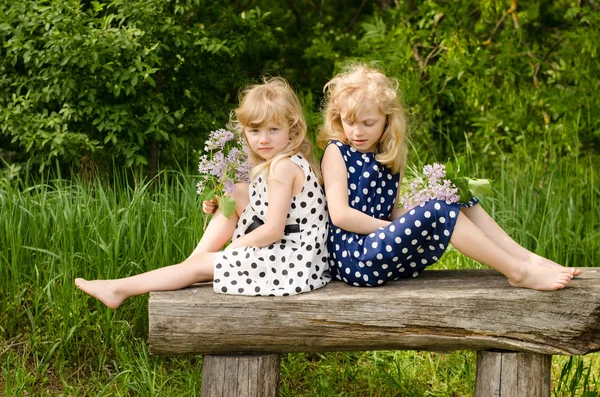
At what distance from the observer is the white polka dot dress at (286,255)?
2.97 meters

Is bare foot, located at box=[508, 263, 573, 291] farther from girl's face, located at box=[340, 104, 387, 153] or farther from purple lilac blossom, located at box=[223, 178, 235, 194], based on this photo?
purple lilac blossom, located at box=[223, 178, 235, 194]

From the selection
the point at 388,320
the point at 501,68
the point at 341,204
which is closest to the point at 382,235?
the point at 341,204

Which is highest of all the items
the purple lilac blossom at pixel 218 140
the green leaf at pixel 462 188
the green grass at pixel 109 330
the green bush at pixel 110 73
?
the green bush at pixel 110 73

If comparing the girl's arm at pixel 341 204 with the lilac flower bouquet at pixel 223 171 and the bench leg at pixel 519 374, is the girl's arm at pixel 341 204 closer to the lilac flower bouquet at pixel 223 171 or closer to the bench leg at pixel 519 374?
the lilac flower bouquet at pixel 223 171

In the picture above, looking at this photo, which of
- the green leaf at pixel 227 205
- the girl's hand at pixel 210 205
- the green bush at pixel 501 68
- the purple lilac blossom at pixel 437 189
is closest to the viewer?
the purple lilac blossom at pixel 437 189

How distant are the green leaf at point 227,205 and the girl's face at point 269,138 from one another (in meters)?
0.21

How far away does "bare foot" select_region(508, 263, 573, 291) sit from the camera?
2.87 m

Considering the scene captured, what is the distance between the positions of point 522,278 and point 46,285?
2.16 metres

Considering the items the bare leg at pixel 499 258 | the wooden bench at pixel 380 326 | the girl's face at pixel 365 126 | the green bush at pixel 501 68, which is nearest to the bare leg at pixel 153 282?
the wooden bench at pixel 380 326

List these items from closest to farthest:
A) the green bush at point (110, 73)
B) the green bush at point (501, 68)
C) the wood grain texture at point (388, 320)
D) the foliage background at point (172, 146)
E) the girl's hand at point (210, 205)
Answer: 1. the wood grain texture at point (388, 320)
2. the girl's hand at point (210, 205)
3. the foliage background at point (172, 146)
4. the green bush at point (110, 73)
5. the green bush at point (501, 68)

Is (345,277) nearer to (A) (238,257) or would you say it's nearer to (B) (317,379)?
(A) (238,257)

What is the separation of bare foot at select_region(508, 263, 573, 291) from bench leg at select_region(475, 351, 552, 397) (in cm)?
25

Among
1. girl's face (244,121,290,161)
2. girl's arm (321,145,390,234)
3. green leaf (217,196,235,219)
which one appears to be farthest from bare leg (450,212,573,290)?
green leaf (217,196,235,219)

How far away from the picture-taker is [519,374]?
2.93 m
